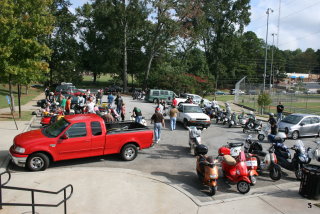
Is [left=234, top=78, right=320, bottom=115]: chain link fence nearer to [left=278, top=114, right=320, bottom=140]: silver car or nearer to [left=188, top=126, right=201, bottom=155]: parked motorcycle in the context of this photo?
[left=278, top=114, right=320, bottom=140]: silver car

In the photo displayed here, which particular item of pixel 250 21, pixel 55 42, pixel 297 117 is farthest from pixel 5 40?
pixel 250 21

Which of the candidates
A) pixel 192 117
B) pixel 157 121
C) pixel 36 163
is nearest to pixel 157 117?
pixel 157 121

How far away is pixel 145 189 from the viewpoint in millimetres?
8234


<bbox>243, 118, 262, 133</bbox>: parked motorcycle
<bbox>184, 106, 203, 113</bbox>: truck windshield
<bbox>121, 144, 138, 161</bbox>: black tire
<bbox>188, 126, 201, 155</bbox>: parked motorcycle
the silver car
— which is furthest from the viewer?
<bbox>184, 106, 203, 113</bbox>: truck windshield

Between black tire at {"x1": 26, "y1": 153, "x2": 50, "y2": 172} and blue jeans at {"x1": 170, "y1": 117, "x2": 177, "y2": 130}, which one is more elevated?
blue jeans at {"x1": 170, "y1": 117, "x2": 177, "y2": 130}

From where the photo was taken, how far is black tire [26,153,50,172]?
911cm

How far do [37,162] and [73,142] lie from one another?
1234 millimetres

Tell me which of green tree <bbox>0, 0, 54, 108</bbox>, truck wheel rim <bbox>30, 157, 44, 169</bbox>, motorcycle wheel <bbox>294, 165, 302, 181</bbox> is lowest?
motorcycle wheel <bbox>294, 165, 302, 181</bbox>

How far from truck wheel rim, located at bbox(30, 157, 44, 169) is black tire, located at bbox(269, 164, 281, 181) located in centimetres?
728

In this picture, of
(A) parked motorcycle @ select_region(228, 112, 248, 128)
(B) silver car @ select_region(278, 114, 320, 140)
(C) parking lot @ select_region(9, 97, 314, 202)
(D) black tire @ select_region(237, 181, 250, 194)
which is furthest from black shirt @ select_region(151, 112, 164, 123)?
(B) silver car @ select_region(278, 114, 320, 140)

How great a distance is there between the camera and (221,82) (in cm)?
7425

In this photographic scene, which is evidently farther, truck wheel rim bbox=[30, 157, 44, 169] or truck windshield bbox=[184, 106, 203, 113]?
truck windshield bbox=[184, 106, 203, 113]

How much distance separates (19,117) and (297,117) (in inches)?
659

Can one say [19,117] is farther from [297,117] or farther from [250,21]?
[250,21]
